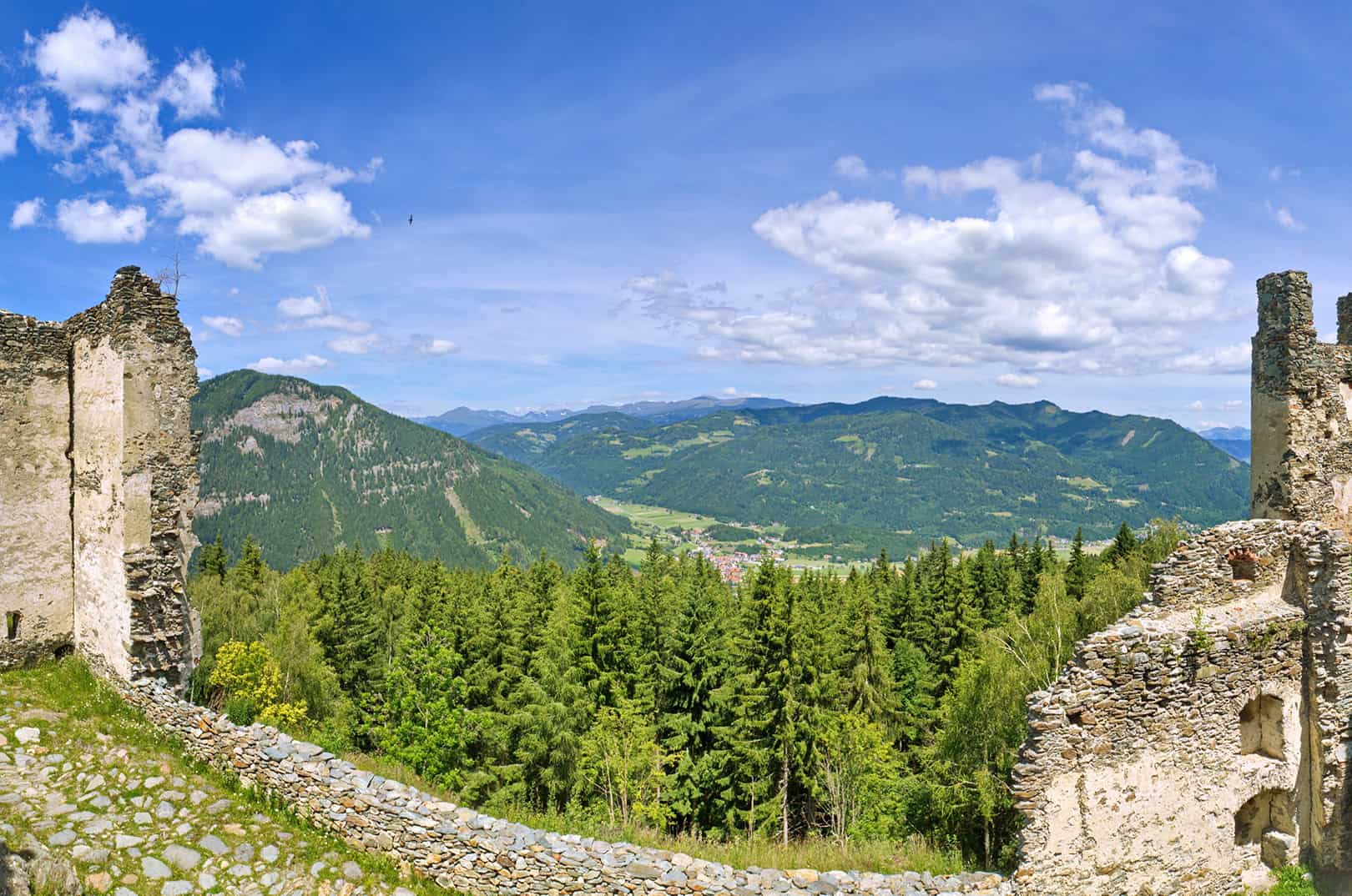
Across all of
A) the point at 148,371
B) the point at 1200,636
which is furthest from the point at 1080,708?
the point at 148,371

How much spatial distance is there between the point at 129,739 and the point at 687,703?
1923cm

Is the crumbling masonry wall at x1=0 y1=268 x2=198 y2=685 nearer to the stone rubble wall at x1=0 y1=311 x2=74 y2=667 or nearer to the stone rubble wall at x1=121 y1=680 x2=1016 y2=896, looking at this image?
the stone rubble wall at x1=0 y1=311 x2=74 y2=667

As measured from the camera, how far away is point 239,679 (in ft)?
70.9

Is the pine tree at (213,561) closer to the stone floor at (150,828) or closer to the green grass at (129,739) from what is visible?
the green grass at (129,739)

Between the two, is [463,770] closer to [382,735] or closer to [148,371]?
[382,735]

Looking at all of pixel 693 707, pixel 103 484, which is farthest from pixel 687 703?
pixel 103 484

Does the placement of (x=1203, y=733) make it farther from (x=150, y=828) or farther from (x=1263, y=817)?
(x=150, y=828)

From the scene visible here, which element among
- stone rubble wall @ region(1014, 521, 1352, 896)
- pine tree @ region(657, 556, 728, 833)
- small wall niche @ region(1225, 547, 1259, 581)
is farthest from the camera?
pine tree @ region(657, 556, 728, 833)

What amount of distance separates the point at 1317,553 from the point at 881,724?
23.6 meters

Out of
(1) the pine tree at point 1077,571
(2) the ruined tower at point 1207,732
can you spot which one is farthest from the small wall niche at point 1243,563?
(1) the pine tree at point 1077,571

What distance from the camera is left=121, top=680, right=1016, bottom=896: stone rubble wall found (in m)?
10.5

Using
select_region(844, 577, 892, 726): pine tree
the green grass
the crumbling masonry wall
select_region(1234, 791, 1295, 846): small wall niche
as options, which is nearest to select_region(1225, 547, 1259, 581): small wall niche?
select_region(1234, 791, 1295, 846): small wall niche

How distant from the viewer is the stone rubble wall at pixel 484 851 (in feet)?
34.6

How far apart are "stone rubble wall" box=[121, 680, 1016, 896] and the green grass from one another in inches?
6.8
